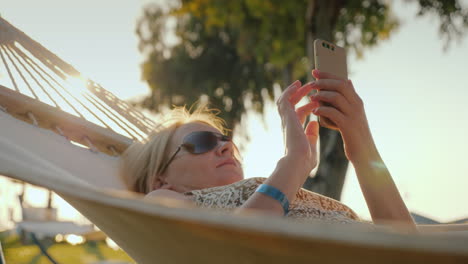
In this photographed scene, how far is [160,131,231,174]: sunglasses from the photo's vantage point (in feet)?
5.99

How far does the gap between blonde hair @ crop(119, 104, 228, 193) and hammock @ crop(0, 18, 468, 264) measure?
3.3 inches

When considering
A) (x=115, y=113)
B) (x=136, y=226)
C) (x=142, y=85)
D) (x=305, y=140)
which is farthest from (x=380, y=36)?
(x=142, y=85)

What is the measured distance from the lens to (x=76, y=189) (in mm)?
828

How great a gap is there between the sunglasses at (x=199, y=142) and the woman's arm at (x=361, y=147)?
57 centimetres

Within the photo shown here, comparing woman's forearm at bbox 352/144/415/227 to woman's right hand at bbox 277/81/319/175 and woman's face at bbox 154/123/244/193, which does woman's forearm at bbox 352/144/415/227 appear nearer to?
woman's right hand at bbox 277/81/319/175

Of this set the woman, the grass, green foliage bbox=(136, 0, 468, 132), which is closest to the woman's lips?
the woman

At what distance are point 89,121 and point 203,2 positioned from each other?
19.4 ft

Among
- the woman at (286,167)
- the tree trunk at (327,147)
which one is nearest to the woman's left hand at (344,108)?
the woman at (286,167)

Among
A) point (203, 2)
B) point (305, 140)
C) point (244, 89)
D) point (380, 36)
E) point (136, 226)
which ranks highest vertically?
point (244, 89)

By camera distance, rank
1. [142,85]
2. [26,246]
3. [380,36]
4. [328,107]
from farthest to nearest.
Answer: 1. [142,85]
2. [26,246]
3. [380,36]
4. [328,107]

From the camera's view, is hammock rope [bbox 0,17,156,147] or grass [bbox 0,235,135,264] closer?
hammock rope [bbox 0,17,156,147]

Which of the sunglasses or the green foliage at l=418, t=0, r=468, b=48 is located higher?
the green foliage at l=418, t=0, r=468, b=48

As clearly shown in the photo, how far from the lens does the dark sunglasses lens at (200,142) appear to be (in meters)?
1.82

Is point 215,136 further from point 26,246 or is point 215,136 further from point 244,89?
point 244,89
